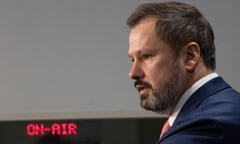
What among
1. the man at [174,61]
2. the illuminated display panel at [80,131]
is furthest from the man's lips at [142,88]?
the illuminated display panel at [80,131]

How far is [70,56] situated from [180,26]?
819mm

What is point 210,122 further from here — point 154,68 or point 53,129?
point 53,129

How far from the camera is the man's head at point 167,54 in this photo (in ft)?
2.53

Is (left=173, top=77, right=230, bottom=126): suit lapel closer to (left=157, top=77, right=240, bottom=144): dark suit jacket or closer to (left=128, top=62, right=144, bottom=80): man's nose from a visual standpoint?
(left=157, top=77, right=240, bottom=144): dark suit jacket

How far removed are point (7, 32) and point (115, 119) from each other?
537mm

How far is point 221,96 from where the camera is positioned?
731 millimetres

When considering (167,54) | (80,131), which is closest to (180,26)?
(167,54)

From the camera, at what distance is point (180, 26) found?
2.55ft

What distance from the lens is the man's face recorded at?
772 mm

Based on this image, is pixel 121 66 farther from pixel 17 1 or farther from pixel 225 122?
pixel 225 122

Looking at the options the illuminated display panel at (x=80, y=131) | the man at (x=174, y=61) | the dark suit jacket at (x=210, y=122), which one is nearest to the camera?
the dark suit jacket at (x=210, y=122)

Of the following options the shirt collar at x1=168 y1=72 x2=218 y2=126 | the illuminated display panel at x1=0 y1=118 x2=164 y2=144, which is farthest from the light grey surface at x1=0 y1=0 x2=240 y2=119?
the shirt collar at x1=168 y1=72 x2=218 y2=126

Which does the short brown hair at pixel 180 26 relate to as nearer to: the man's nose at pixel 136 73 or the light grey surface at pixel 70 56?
the man's nose at pixel 136 73

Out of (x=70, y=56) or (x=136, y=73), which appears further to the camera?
(x=70, y=56)
